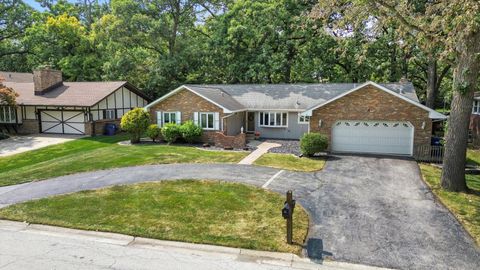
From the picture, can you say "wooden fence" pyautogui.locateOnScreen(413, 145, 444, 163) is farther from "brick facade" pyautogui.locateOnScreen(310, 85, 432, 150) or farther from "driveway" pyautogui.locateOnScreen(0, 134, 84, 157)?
"driveway" pyautogui.locateOnScreen(0, 134, 84, 157)

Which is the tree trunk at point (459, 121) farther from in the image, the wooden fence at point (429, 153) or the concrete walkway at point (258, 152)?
the concrete walkway at point (258, 152)

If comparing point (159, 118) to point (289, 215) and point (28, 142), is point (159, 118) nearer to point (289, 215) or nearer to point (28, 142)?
point (28, 142)

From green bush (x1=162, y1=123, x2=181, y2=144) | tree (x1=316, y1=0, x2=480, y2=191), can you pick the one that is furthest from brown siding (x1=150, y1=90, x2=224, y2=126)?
tree (x1=316, y1=0, x2=480, y2=191)

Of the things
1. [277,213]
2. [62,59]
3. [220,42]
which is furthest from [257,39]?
[277,213]

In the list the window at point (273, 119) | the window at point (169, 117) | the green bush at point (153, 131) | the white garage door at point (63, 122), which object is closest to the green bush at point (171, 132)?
the green bush at point (153, 131)

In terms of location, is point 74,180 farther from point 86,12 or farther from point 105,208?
point 86,12

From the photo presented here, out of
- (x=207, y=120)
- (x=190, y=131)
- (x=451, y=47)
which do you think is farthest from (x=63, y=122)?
(x=451, y=47)
